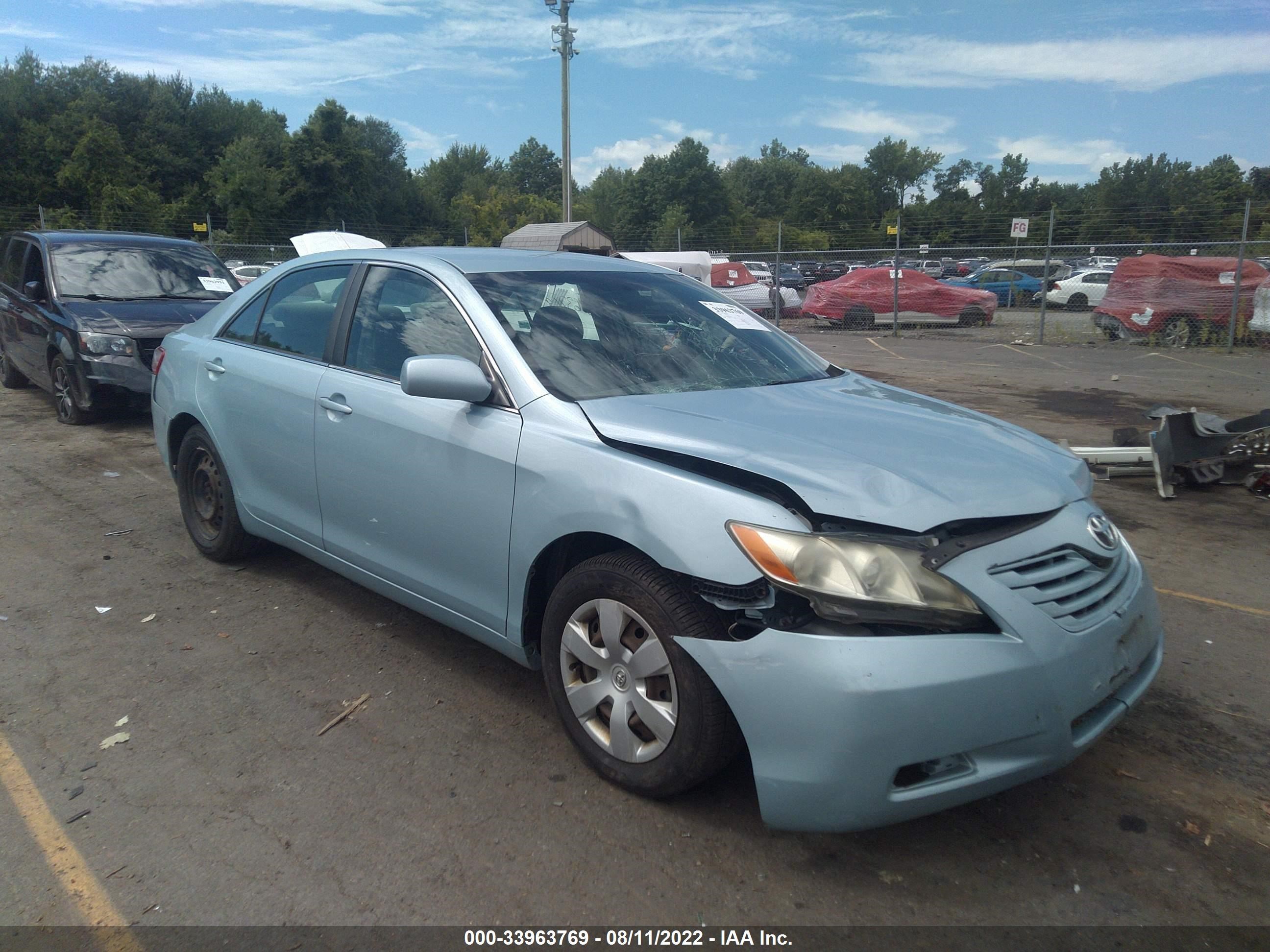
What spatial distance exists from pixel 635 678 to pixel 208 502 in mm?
3258

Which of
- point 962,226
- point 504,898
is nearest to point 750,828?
point 504,898

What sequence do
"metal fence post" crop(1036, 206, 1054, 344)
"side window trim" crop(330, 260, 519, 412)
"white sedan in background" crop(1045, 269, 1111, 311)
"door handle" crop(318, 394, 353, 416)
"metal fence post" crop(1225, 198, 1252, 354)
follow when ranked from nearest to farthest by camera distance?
"side window trim" crop(330, 260, 519, 412) < "door handle" crop(318, 394, 353, 416) < "metal fence post" crop(1225, 198, 1252, 354) < "metal fence post" crop(1036, 206, 1054, 344) < "white sedan in background" crop(1045, 269, 1111, 311)

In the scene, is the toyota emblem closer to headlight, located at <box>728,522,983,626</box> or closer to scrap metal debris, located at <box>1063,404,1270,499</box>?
headlight, located at <box>728,522,983,626</box>

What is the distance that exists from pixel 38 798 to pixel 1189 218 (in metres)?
31.6

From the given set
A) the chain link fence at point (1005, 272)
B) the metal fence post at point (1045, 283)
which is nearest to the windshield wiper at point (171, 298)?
the chain link fence at point (1005, 272)

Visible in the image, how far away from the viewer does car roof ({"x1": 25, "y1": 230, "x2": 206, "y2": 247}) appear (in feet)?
31.6

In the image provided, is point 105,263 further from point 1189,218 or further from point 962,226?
point 962,226

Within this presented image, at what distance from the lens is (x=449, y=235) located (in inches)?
1581

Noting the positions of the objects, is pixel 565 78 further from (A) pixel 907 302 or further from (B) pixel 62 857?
(B) pixel 62 857

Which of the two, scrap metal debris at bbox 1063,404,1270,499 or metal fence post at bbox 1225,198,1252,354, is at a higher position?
metal fence post at bbox 1225,198,1252,354

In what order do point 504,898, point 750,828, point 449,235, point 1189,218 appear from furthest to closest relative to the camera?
point 449,235
point 1189,218
point 750,828
point 504,898

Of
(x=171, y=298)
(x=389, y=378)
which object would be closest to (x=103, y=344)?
(x=171, y=298)

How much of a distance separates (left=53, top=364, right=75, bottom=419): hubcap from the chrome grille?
9.15 m

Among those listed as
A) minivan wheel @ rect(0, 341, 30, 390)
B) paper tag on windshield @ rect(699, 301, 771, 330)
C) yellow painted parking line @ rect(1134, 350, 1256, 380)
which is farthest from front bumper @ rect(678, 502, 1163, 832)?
yellow painted parking line @ rect(1134, 350, 1256, 380)
